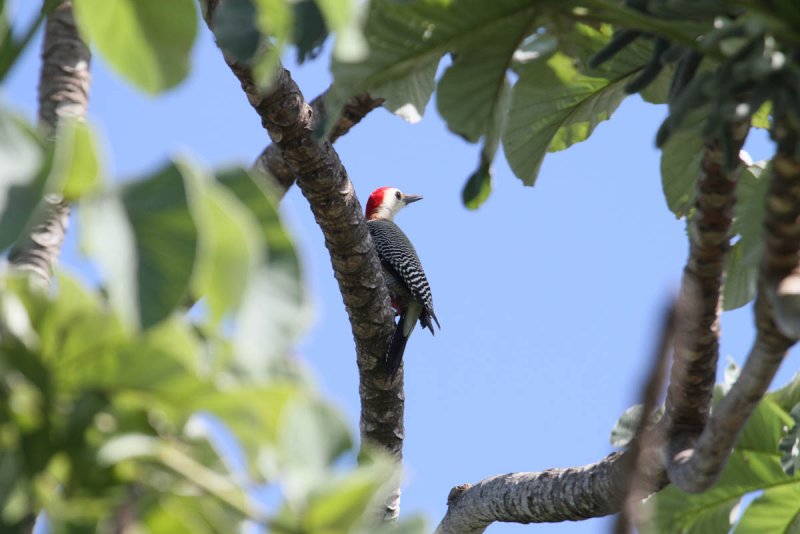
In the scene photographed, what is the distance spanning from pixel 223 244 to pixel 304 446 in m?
0.16

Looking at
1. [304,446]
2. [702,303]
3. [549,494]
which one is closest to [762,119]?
[702,303]

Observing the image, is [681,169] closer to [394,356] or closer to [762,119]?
[762,119]

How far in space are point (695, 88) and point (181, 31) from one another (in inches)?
25.7

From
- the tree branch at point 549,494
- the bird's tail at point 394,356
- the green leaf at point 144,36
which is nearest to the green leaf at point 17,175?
the green leaf at point 144,36

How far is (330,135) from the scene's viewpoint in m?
4.42

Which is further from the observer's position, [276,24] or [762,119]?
[762,119]

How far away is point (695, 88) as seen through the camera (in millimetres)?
1357

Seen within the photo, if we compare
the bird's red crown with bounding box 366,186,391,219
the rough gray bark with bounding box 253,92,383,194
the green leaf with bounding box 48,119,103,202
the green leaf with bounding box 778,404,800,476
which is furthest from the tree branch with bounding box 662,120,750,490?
the bird's red crown with bounding box 366,186,391,219

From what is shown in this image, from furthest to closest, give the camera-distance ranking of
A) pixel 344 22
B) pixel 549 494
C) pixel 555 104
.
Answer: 1. pixel 549 494
2. pixel 555 104
3. pixel 344 22

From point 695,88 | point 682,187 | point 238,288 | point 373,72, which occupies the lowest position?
point 238,288

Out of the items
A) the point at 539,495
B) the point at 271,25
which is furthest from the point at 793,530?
the point at 271,25

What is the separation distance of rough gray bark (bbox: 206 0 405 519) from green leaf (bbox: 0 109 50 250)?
1892 mm

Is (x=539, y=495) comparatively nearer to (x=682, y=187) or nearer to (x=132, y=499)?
(x=682, y=187)

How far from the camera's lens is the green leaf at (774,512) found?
2.02 metres
